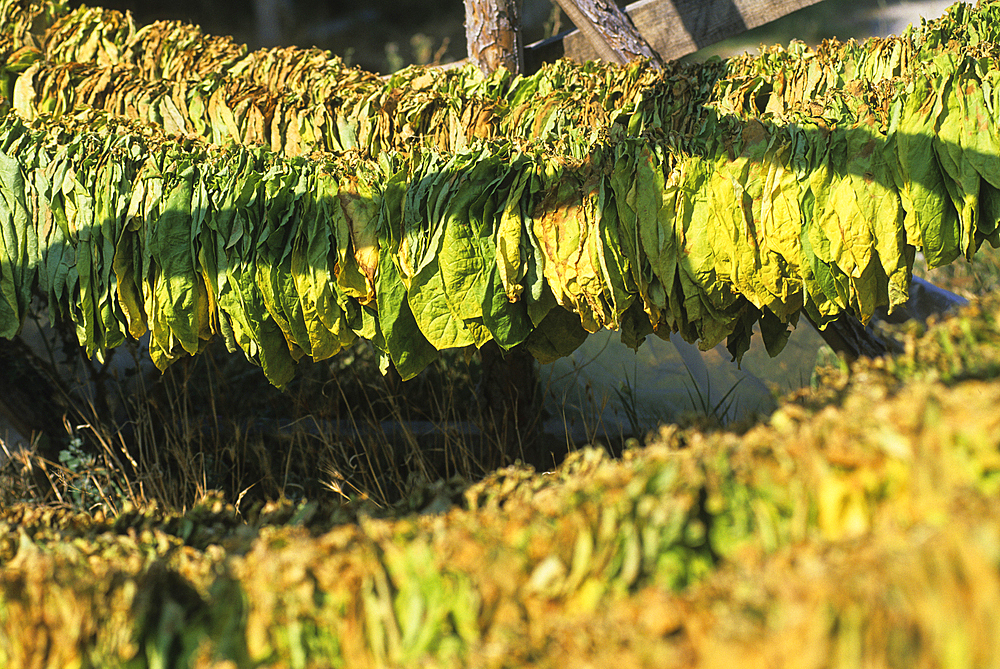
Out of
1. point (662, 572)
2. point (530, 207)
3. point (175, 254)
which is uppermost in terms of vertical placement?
point (175, 254)

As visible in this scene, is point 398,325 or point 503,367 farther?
point 503,367

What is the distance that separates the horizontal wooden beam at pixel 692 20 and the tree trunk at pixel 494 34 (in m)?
0.18

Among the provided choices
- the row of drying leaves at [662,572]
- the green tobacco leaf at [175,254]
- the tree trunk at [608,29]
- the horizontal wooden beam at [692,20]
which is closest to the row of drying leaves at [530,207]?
the green tobacco leaf at [175,254]

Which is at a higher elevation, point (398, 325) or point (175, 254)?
point (175, 254)

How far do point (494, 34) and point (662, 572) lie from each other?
6.58ft

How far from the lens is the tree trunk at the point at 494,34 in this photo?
91.7 inches

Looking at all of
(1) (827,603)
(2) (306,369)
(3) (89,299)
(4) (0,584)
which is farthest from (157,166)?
(1) (827,603)

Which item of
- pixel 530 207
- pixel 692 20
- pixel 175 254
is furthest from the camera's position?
pixel 692 20

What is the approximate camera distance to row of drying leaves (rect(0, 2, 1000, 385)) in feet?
5.03

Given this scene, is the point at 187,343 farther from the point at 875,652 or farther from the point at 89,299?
the point at 875,652

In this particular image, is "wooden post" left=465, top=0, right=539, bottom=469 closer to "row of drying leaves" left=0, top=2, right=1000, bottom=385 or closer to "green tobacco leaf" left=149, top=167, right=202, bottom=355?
"row of drying leaves" left=0, top=2, right=1000, bottom=385

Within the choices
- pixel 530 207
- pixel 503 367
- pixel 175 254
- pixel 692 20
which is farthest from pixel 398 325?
pixel 692 20

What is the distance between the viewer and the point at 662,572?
2.46 ft

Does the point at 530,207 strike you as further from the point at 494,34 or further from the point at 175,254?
the point at 494,34
